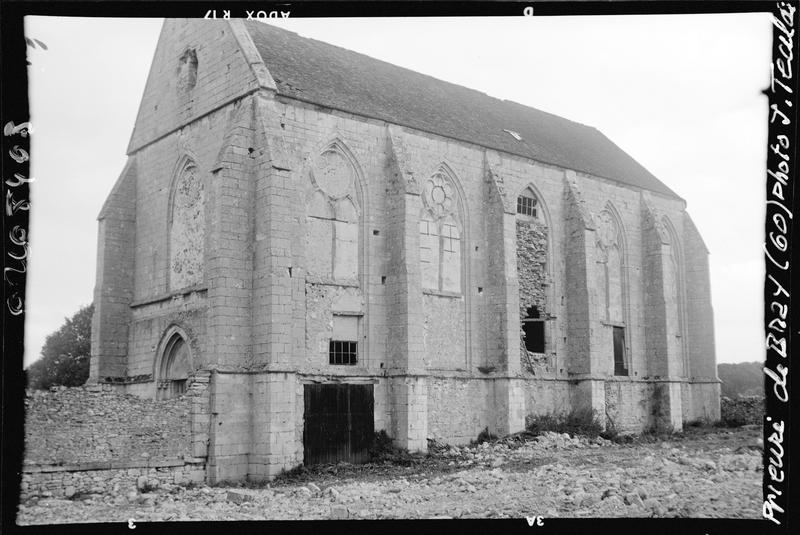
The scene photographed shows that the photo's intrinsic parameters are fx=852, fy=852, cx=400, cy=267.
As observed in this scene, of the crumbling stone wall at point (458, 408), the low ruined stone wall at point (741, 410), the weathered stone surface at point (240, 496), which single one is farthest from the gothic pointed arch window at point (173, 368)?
the low ruined stone wall at point (741, 410)

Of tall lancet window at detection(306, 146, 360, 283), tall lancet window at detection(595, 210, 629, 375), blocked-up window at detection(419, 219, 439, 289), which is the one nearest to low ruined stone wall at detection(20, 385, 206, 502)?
tall lancet window at detection(306, 146, 360, 283)

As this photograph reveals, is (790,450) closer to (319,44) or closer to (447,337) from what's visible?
(447,337)

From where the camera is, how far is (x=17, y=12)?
11688 mm

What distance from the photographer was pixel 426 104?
2797cm

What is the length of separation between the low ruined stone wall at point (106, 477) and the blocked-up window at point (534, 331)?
12.5 m

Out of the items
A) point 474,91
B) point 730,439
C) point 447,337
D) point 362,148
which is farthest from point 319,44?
point 730,439

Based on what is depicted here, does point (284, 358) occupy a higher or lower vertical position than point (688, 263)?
lower

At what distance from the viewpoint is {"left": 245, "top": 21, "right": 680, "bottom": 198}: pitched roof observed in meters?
24.2

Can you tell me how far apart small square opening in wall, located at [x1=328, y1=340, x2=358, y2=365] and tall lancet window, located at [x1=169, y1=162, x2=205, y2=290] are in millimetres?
4001

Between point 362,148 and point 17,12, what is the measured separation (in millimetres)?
13284

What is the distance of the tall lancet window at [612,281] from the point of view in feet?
104

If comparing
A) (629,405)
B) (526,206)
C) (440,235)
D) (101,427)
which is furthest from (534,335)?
(101,427)

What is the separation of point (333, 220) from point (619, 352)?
1363 centimetres

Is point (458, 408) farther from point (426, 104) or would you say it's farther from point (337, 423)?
point (426, 104)
